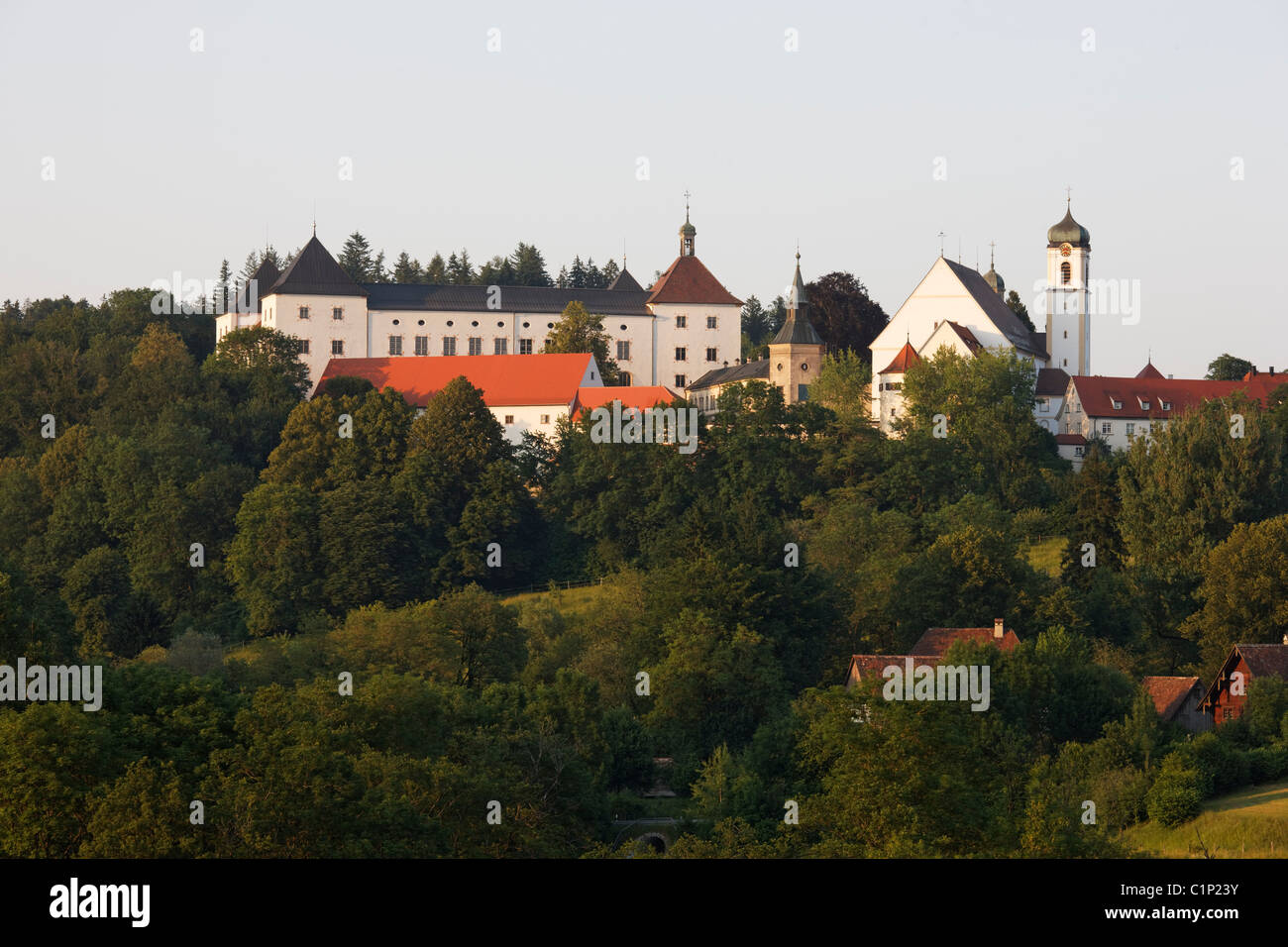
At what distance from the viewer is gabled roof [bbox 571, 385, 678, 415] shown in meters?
75.6

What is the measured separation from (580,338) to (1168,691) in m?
44.6

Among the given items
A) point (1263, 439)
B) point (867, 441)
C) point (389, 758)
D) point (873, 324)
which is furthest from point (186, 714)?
point (873, 324)

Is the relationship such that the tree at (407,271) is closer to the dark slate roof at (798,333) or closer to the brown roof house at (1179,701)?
the dark slate roof at (798,333)

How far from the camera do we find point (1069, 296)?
90.1 m

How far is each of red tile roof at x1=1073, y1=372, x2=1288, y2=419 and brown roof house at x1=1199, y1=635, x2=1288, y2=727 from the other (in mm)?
32422

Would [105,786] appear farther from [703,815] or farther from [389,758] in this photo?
[703,815]

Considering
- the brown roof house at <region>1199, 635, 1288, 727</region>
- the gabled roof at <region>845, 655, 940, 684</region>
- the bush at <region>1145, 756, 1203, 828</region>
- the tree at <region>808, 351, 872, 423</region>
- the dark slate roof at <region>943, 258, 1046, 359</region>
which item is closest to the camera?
the bush at <region>1145, 756, 1203, 828</region>

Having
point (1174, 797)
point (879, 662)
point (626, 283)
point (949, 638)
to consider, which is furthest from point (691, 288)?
point (1174, 797)

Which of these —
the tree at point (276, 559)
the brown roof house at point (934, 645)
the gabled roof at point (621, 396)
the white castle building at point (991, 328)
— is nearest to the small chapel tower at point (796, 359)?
the white castle building at point (991, 328)

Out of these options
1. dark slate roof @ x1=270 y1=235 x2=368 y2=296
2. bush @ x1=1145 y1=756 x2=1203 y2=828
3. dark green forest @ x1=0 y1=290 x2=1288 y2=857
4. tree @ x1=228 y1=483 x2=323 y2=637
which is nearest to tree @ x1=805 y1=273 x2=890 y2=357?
dark green forest @ x1=0 y1=290 x2=1288 y2=857

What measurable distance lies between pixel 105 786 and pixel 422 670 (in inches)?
851

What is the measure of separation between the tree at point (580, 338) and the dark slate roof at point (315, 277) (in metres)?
9.89

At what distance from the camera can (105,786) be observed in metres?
25.1

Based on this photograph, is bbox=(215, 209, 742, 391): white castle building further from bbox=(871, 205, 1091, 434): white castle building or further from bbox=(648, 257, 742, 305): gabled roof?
bbox=(871, 205, 1091, 434): white castle building
